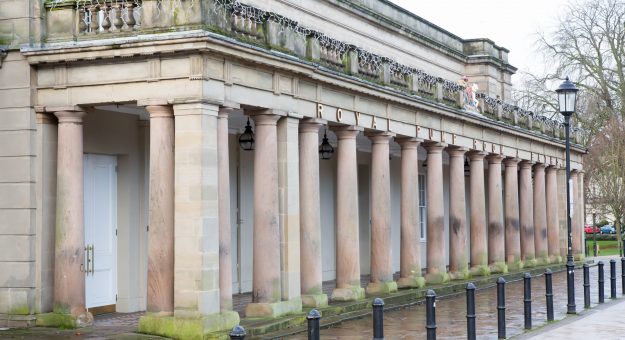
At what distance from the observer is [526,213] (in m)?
32.8

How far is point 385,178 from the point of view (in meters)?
21.8

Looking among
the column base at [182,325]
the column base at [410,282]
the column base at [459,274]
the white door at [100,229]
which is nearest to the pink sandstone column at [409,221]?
the column base at [410,282]

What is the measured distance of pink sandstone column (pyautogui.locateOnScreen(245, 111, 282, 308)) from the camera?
659 inches

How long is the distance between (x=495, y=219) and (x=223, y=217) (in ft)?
51.4

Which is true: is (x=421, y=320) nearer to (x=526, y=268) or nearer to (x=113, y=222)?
(x=113, y=222)

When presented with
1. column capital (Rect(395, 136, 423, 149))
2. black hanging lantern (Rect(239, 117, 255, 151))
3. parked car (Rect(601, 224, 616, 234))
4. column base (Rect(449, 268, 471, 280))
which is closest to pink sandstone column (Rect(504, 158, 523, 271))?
column base (Rect(449, 268, 471, 280))

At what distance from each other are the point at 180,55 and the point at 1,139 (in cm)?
350

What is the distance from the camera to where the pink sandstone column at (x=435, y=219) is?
24.8 metres

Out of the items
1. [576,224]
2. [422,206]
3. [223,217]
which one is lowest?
[576,224]

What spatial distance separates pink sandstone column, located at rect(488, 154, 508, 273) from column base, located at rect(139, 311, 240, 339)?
15.8 metres

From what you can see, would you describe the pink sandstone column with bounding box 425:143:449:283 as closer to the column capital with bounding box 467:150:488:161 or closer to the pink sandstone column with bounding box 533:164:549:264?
the column capital with bounding box 467:150:488:161

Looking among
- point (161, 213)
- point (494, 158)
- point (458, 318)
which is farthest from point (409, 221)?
point (161, 213)

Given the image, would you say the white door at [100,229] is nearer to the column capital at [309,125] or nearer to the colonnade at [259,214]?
the colonnade at [259,214]

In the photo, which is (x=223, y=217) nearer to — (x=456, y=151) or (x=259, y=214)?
(x=259, y=214)
